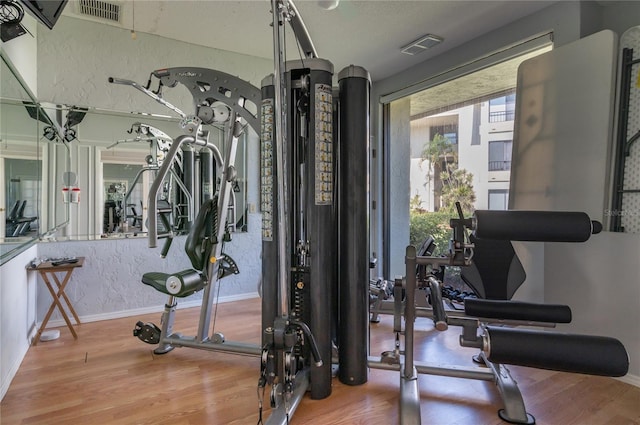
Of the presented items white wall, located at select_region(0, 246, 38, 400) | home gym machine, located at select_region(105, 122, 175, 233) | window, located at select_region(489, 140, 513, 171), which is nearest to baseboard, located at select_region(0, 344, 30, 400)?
white wall, located at select_region(0, 246, 38, 400)

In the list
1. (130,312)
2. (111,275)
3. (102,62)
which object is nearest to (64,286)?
(111,275)

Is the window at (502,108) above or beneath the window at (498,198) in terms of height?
above

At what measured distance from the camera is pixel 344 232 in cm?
203

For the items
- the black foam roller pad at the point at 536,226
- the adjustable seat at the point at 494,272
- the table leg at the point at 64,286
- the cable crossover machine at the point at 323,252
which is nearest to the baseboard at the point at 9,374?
the table leg at the point at 64,286

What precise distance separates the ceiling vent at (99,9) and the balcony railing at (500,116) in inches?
141

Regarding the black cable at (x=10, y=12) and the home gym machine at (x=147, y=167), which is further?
the home gym machine at (x=147, y=167)

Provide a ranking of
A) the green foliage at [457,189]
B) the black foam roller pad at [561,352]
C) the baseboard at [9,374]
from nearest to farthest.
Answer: the black foam roller pad at [561,352] → the baseboard at [9,374] → the green foliage at [457,189]

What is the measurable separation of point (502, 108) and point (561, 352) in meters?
2.80

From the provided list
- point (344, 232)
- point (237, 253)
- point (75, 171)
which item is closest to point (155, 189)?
point (344, 232)

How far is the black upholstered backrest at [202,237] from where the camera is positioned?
243 centimetres

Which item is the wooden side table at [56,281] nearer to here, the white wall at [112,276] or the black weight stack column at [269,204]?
Result: the white wall at [112,276]

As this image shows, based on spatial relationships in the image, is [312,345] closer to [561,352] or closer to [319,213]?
[319,213]

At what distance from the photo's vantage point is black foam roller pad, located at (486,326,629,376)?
1144mm

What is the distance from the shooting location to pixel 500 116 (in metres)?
3.35
